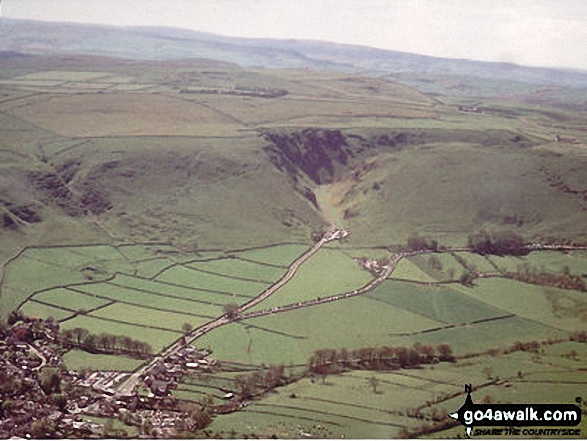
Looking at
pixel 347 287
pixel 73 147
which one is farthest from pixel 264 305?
pixel 73 147

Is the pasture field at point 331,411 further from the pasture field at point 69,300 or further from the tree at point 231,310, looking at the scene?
the pasture field at point 69,300

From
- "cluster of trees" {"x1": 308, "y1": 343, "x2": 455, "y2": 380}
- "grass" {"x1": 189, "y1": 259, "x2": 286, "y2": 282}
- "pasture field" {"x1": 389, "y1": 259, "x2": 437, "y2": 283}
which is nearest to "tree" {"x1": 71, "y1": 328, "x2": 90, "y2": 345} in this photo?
"cluster of trees" {"x1": 308, "y1": 343, "x2": 455, "y2": 380}

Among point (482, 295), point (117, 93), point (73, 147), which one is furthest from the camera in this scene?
point (117, 93)

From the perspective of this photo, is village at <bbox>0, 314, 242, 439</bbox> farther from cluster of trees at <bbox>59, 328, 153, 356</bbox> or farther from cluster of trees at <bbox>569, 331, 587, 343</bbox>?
cluster of trees at <bbox>569, 331, 587, 343</bbox>

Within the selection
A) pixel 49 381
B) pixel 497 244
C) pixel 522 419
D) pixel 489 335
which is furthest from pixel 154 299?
pixel 497 244

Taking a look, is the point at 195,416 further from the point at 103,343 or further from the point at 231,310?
the point at 231,310

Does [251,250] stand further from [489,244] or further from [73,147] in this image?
[73,147]
